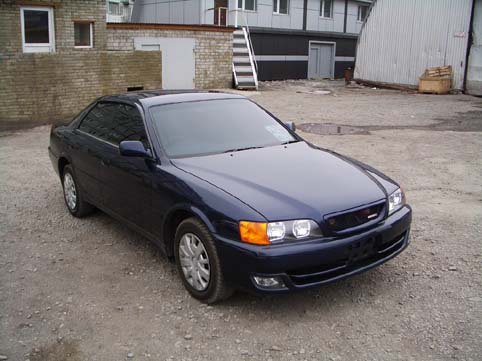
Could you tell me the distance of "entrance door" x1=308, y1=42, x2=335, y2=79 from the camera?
30078 millimetres

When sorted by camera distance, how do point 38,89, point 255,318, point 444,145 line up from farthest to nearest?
1. point 38,89
2. point 444,145
3. point 255,318

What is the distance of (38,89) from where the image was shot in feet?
43.6

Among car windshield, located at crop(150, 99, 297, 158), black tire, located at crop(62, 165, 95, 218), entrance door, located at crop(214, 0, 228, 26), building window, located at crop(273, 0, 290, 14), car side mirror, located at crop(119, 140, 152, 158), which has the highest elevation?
building window, located at crop(273, 0, 290, 14)

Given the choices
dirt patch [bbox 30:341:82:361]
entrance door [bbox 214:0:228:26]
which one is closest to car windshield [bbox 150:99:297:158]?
dirt patch [bbox 30:341:82:361]

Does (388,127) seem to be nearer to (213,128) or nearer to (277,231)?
(213,128)

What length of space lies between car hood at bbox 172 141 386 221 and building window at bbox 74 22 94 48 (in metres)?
11.4

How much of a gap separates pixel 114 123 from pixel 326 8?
27.5 meters

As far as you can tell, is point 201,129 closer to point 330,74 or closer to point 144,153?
point 144,153

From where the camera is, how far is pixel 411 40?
22.2m

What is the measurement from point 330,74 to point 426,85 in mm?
11257

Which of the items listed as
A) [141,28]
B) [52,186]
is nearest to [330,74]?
[141,28]

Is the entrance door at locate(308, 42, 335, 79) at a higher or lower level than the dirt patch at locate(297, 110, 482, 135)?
higher

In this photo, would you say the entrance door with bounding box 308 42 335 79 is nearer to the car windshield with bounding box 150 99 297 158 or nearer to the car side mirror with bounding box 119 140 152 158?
the car windshield with bounding box 150 99 297 158

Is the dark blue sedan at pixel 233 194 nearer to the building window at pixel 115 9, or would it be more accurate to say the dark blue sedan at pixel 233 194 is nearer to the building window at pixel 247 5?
the building window at pixel 247 5
